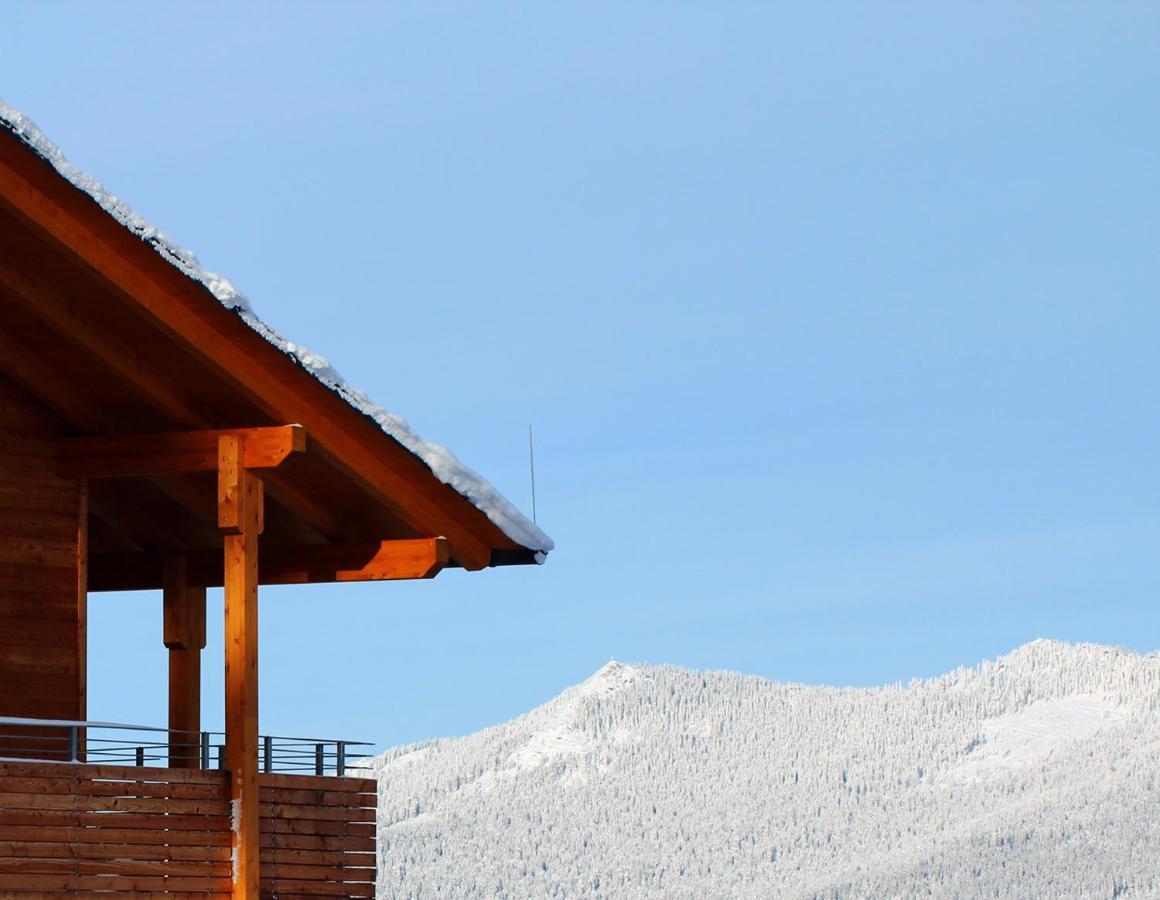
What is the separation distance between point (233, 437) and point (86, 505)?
221cm

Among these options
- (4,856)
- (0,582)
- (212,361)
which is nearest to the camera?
(4,856)

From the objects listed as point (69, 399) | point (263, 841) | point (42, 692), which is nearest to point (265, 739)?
point (263, 841)

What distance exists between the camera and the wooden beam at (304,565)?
19.8 metres

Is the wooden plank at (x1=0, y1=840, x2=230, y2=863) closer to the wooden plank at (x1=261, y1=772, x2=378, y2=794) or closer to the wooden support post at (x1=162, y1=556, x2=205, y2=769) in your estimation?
the wooden plank at (x1=261, y1=772, x2=378, y2=794)

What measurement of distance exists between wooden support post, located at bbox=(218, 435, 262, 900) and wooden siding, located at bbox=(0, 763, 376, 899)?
14cm

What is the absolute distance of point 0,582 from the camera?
754 inches

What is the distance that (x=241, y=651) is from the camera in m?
18.0

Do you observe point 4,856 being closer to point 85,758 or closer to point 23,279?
point 85,758

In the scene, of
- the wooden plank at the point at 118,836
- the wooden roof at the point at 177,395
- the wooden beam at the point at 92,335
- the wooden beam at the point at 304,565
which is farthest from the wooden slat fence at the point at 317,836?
the wooden beam at the point at 92,335

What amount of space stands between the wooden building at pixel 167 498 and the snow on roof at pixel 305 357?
0.02 meters

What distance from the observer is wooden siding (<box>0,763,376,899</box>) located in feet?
54.5

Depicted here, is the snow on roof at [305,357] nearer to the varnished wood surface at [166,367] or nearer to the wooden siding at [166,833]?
the varnished wood surface at [166,367]

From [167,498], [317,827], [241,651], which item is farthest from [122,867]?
[167,498]

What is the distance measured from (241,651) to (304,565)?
262 centimetres
